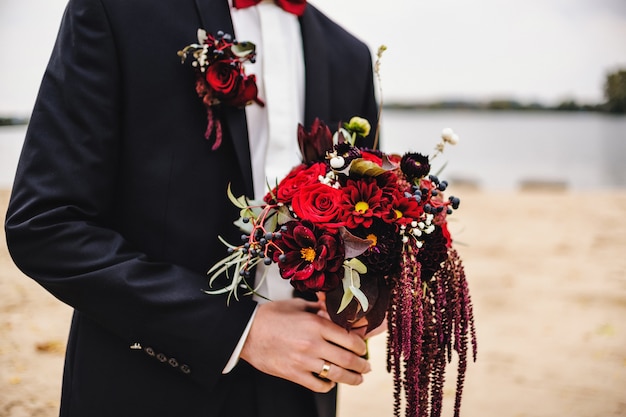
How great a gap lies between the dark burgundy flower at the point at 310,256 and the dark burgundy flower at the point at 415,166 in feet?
0.82

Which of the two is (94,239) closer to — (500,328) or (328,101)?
(328,101)

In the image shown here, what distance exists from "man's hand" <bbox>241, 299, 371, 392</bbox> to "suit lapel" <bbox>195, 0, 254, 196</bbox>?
379 mm

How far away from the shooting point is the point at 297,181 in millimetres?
1387

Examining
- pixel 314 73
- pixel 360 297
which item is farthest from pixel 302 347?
pixel 314 73

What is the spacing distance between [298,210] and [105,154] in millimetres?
532

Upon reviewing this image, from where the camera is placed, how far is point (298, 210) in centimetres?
129

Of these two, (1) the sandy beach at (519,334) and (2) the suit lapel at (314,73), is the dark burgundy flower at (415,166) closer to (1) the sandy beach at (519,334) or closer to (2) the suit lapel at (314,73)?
(2) the suit lapel at (314,73)

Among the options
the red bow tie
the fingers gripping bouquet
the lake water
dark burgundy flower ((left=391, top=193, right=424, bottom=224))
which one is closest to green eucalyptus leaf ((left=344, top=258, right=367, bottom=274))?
the fingers gripping bouquet

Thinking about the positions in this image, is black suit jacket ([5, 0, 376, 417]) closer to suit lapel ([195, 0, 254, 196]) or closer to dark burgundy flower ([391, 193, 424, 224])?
suit lapel ([195, 0, 254, 196])

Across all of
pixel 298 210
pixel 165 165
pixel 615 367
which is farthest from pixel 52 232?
pixel 615 367

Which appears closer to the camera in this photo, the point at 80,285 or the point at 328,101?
the point at 80,285

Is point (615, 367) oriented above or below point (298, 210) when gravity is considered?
below

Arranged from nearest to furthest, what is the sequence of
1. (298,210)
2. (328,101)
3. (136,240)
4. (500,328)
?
(298,210)
(136,240)
(328,101)
(500,328)

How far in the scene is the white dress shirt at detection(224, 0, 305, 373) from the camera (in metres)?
1.68
